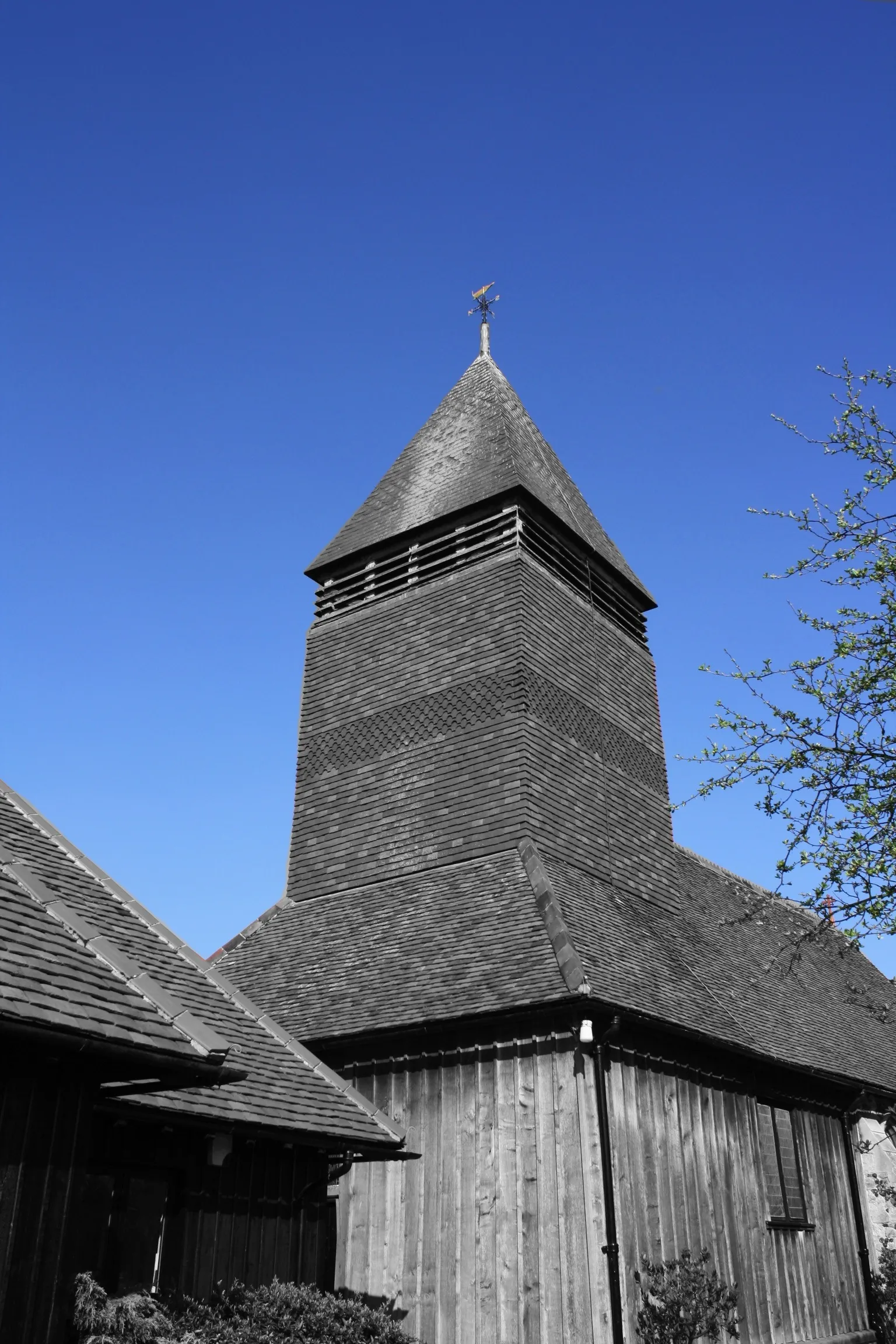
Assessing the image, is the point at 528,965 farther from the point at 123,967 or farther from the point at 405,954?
the point at 123,967

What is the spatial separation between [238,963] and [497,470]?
31.7 feet

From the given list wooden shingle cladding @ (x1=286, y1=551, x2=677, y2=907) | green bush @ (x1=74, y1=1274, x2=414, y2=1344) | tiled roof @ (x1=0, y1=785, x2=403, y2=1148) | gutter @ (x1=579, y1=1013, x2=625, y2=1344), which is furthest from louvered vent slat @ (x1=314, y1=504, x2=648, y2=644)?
green bush @ (x1=74, y1=1274, x2=414, y2=1344)

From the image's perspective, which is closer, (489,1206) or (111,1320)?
(111,1320)

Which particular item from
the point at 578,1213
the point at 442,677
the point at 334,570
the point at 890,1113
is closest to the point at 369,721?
the point at 442,677

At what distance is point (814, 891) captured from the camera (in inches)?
418

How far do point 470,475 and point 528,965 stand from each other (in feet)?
33.7

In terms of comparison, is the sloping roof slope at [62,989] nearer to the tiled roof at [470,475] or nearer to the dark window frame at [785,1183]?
the dark window frame at [785,1183]

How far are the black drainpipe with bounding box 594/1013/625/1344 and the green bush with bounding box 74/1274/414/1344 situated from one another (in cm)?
296

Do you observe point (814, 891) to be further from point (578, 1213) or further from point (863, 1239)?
point (863, 1239)

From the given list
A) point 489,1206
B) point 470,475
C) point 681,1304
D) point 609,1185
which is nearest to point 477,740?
point 470,475

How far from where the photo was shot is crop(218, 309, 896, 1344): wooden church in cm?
1204

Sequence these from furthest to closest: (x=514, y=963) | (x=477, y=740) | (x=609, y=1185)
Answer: (x=477, y=740) → (x=514, y=963) → (x=609, y=1185)

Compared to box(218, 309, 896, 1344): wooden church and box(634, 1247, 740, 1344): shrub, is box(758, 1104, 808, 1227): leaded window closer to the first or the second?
box(218, 309, 896, 1344): wooden church

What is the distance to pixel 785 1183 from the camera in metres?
15.5
